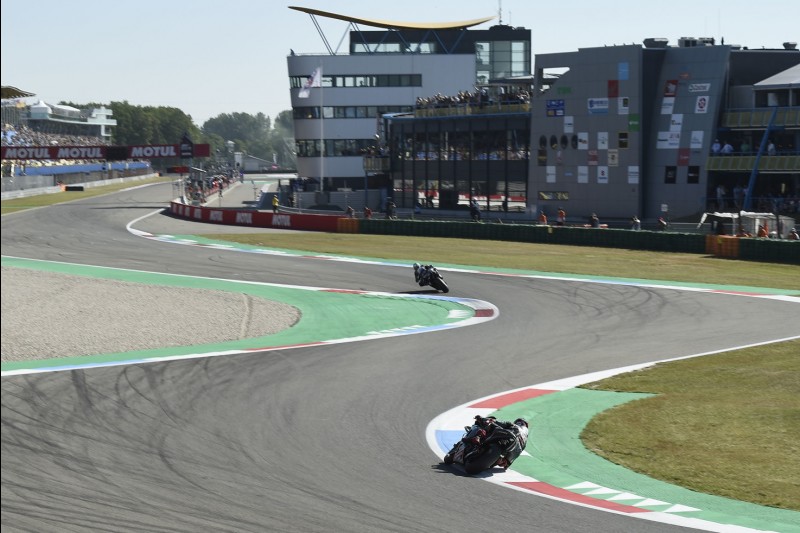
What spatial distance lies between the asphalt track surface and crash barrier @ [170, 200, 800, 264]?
9.48 metres

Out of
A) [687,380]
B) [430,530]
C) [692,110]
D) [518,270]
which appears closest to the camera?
[430,530]

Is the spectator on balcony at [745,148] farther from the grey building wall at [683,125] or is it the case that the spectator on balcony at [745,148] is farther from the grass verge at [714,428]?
the grass verge at [714,428]

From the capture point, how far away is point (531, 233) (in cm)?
4719

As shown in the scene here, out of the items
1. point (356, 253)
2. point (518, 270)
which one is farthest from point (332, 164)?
point (518, 270)

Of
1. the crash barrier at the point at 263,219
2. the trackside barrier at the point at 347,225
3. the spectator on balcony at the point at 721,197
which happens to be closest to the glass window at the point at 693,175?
the spectator on balcony at the point at 721,197

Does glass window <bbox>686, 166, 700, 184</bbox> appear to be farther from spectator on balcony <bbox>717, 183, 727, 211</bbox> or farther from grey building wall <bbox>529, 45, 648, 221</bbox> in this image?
grey building wall <bbox>529, 45, 648, 221</bbox>

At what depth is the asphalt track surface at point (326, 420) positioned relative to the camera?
414 inches

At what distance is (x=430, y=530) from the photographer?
1011 cm

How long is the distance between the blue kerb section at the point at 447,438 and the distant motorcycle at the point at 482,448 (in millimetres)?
1110

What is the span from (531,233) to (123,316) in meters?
23.4

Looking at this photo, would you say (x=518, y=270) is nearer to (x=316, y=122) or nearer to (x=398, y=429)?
(x=398, y=429)

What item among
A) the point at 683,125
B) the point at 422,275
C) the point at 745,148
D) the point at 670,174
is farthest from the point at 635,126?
the point at 422,275

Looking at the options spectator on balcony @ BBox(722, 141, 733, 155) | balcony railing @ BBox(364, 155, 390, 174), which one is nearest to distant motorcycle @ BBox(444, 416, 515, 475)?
spectator on balcony @ BBox(722, 141, 733, 155)

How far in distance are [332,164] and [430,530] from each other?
7747cm
